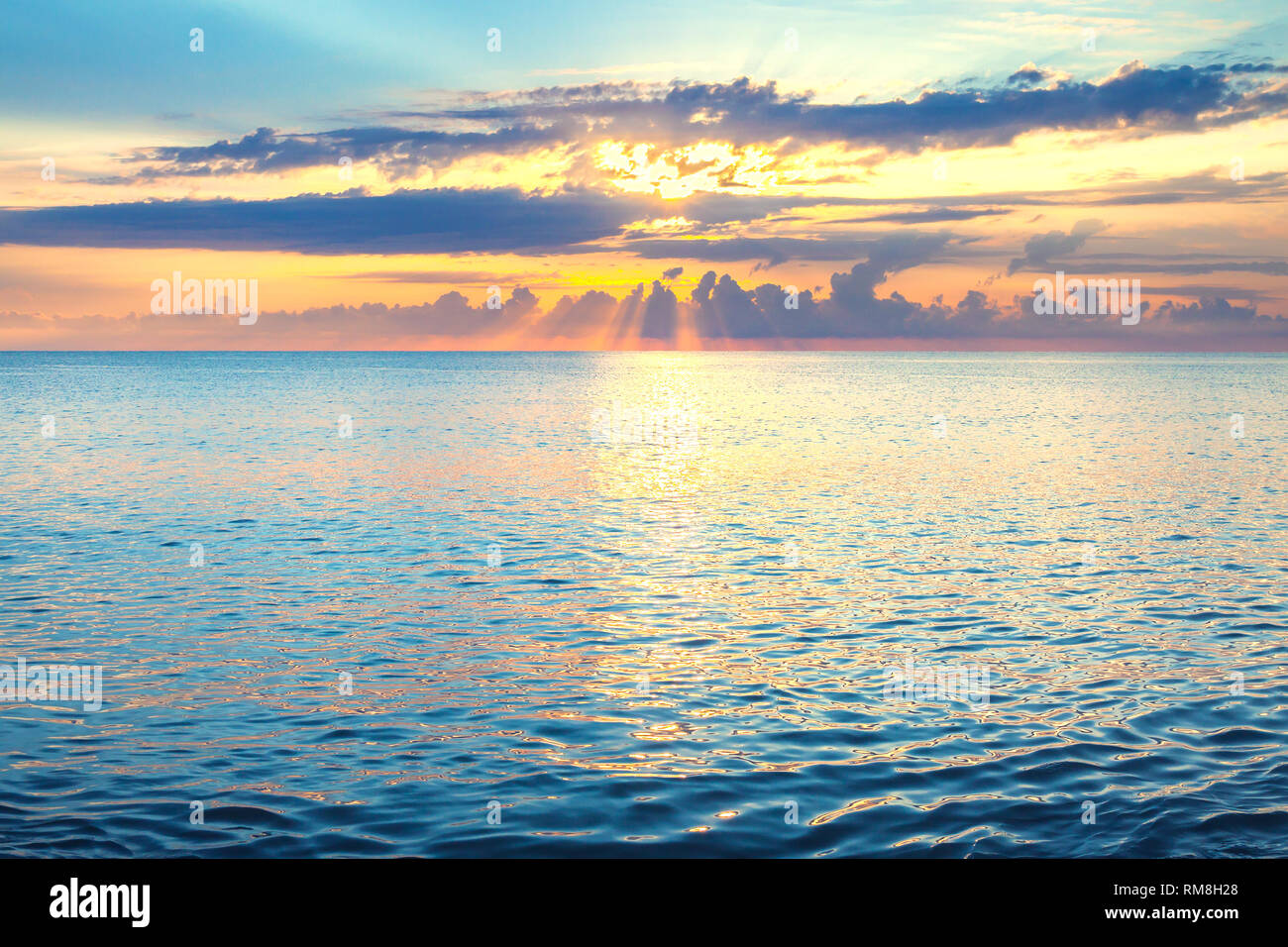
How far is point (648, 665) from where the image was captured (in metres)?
19.0

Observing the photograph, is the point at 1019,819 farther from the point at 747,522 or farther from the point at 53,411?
the point at 53,411

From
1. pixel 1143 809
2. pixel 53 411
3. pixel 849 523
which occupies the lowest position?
pixel 1143 809

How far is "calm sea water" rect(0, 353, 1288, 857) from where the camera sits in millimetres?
12211

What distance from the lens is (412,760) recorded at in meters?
14.1

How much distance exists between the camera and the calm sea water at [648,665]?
12.2 m

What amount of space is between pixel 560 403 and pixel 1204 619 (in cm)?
10646

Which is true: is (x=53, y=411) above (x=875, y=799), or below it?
above

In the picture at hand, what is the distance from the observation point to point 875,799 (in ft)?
41.7

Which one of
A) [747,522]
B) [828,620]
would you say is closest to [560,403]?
[747,522]

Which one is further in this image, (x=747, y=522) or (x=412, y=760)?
(x=747, y=522)

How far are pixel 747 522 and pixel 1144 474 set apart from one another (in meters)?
24.2

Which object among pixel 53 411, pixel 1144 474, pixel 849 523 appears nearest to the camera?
pixel 849 523
